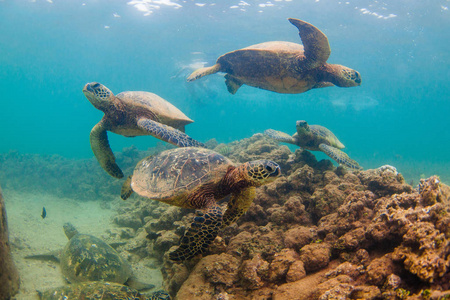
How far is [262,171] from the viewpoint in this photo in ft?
10.4

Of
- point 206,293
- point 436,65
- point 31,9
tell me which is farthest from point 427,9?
point 31,9

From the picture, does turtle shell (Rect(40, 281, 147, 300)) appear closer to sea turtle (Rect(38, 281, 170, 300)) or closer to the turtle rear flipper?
sea turtle (Rect(38, 281, 170, 300))

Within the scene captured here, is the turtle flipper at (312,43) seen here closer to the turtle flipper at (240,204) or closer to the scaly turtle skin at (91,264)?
the turtle flipper at (240,204)

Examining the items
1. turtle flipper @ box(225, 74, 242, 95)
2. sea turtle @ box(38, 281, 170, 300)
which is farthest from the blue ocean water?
sea turtle @ box(38, 281, 170, 300)

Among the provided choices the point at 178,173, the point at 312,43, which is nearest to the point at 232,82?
the point at 312,43

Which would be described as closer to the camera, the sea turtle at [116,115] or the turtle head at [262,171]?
the turtle head at [262,171]

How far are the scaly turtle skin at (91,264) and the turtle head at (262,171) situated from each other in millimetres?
3242

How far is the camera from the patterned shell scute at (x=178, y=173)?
3539mm

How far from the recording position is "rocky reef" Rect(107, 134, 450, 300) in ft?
5.78

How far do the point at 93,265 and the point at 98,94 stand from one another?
4.02 metres

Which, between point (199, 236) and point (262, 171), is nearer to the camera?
point (199, 236)

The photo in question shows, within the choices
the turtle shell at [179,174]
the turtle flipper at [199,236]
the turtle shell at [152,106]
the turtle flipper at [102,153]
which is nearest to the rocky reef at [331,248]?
the turtle flipper at [199,236]

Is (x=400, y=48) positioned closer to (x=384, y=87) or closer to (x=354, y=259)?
(x=384, y=87)

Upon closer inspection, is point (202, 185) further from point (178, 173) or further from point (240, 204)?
point (240, 204)
